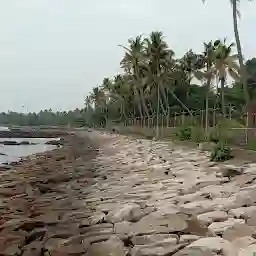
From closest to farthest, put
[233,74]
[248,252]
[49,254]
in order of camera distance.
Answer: [248,252] → [49,254] → [233,74]

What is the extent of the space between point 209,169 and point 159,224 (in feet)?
15.7

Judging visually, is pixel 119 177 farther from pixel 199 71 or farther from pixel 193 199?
pixel 199 71

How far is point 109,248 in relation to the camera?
593cm

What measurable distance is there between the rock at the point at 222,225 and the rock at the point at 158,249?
624mm

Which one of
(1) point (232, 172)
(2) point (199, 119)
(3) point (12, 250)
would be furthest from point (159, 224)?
(2) point (199, 119)

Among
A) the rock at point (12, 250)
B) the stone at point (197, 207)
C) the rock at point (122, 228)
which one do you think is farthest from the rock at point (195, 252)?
the rock at point (12, 250)

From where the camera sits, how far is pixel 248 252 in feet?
16.3

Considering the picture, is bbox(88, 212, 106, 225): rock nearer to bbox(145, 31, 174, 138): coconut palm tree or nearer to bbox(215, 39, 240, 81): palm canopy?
bbox(215, 39, 240, 81): palm canopy

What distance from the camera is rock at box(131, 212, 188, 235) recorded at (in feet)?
20.7

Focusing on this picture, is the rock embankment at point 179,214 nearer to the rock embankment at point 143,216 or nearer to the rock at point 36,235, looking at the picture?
the rock embankment at point 143,216

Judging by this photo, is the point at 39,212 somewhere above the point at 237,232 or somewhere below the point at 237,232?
below

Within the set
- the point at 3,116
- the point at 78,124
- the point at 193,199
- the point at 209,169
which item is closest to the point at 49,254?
the point at 193,199

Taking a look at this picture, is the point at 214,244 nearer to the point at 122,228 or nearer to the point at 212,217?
→ the point at 212,217

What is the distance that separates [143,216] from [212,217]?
117 centimetres
